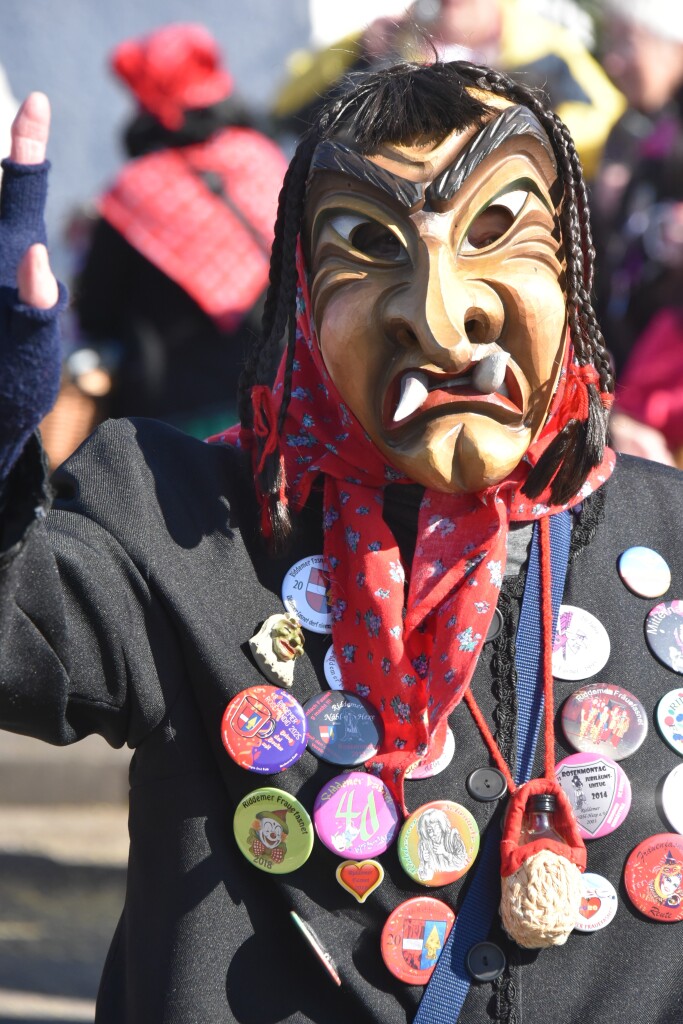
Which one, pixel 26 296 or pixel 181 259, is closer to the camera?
pixel 26 296

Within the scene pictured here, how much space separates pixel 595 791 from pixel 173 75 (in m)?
3.08

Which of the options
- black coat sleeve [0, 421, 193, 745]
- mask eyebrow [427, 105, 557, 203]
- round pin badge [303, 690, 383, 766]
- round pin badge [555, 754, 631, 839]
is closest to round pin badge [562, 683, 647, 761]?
round pin badge [555, 754, 631, 839]

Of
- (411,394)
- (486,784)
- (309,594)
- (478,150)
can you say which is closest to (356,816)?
(486,784)

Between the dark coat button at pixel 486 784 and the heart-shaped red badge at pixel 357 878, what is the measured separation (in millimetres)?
161

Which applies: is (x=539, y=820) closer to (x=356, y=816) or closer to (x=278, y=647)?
(x=356, y=816)

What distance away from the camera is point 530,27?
17.0ft

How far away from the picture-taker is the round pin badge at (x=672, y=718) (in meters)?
2.04

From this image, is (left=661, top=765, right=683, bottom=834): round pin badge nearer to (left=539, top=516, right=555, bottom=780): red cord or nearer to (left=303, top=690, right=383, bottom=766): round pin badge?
(left=539, top=516, right=555, bottom=780): red cord

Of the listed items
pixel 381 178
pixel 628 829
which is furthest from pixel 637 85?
pixel 628 829

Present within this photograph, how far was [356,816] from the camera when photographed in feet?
6.38

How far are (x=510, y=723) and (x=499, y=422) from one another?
1.33 ft

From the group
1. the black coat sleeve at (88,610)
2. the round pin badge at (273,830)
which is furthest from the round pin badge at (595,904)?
the black coat sleeve at (88,610)

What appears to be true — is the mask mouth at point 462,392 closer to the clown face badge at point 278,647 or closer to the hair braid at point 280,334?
the hair braid at point 280,334

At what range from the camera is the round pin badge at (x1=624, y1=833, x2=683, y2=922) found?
1.97m
